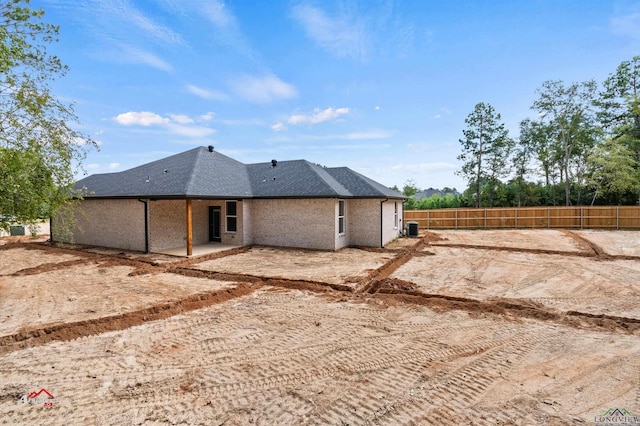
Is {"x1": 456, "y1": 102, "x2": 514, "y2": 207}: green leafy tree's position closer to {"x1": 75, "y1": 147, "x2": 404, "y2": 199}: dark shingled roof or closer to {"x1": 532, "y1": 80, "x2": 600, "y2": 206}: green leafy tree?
{"x1": 532, "y1": 80, "x2": 600, "y2": 206}: green leafy tree

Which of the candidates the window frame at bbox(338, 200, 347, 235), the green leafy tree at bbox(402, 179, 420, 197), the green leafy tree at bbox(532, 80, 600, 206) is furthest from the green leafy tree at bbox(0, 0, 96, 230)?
the green leafy tree at bbox(402, 179, 420, 197)

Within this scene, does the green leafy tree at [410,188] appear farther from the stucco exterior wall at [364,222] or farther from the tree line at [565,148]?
the stucco exterior wall at [364,222]

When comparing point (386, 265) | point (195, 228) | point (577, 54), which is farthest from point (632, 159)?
point (195, 228)

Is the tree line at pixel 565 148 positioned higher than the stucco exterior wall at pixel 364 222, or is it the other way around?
the tree line at pixel 565 148

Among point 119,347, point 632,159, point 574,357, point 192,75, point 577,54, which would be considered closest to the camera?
point 574,357

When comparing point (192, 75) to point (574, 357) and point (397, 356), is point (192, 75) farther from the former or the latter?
point (574, 357)

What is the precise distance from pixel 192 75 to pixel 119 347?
1506 cm

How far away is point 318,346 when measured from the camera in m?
4.54

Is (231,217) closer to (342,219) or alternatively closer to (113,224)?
(113,224)

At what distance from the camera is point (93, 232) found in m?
14.6

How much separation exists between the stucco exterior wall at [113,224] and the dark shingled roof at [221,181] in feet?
1.90

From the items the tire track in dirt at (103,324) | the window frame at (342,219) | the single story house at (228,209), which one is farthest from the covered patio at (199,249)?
the tire track in dirt at (103,324)

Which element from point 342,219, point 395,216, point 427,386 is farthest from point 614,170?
point 427,386

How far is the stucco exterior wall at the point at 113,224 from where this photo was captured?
13.1m
